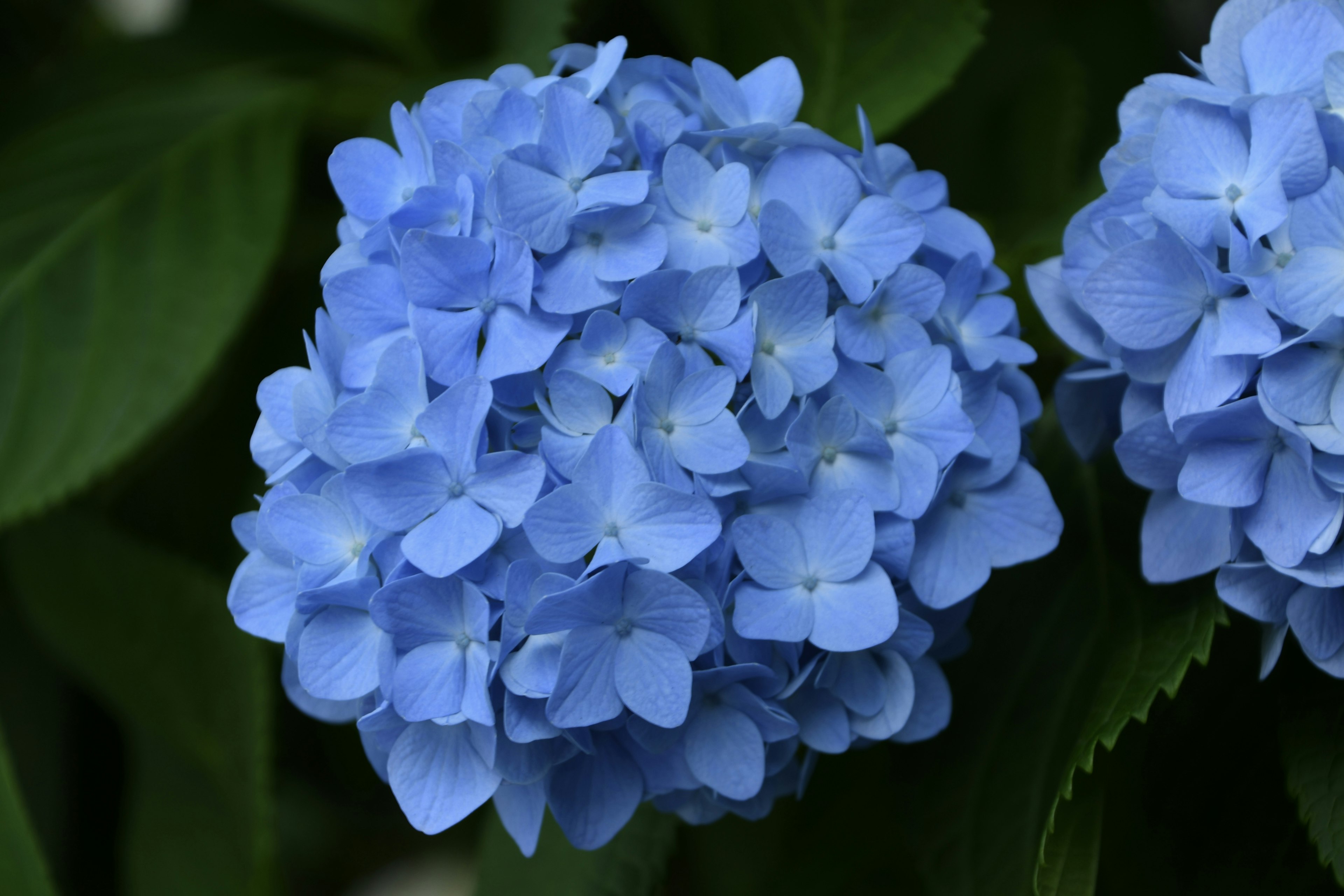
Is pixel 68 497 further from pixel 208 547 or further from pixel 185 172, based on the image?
pixel 185 172

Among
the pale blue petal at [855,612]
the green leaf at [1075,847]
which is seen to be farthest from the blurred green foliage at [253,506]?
the pale blue petal at [855,612]

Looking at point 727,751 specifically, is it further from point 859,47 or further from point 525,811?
point 859,47

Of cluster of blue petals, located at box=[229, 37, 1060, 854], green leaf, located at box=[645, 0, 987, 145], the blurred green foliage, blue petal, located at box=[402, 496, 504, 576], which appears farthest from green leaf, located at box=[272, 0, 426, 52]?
blue petal, located at box=[402, 496, 504, 576]

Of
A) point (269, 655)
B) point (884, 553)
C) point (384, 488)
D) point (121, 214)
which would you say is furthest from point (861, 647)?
point (121, 214)

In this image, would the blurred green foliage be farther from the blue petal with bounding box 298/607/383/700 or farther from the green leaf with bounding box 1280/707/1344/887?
the blue petal with bounding box 298/607/383/700

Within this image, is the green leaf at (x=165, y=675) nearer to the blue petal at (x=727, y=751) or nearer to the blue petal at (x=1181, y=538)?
the blue petal at (x=727, y=751)
